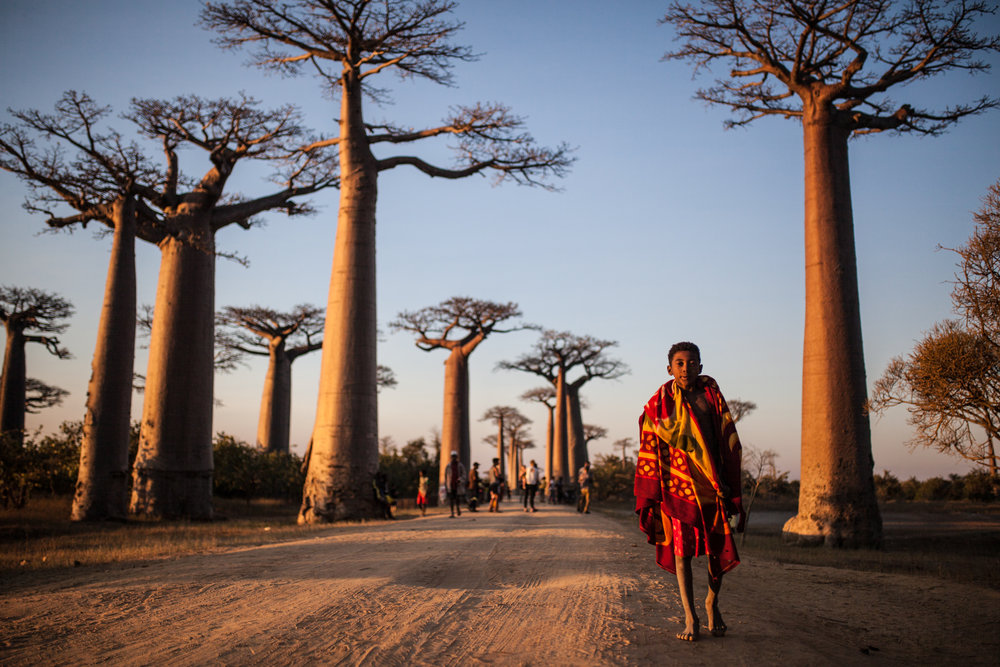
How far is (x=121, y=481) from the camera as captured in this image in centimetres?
1256

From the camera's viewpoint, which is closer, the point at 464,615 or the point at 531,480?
the point at 464,615

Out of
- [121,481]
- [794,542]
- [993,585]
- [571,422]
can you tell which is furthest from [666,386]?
[571,422]

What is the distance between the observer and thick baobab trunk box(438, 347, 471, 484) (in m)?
28.9

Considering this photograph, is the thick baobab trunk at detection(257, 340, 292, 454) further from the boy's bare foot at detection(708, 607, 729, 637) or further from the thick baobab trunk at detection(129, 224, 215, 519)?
the boy's bare foot at detection(708, 607, 729, 637)

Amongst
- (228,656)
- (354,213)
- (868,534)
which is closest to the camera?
(228,656)

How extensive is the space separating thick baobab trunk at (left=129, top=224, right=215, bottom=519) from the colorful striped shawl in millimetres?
12522

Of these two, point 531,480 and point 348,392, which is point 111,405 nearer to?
point 348,392

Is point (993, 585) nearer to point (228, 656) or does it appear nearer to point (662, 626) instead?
point (662, 626)

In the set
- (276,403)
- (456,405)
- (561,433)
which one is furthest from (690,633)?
(561,433)

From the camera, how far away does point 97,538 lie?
376 inches

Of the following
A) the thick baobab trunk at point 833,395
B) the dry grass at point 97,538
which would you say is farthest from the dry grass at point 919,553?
the dry grass at point 97,538

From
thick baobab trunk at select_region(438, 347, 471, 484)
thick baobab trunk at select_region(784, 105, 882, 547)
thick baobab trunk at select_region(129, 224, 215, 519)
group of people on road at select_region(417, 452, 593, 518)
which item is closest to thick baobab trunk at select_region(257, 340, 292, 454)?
thick baobab trunk at select_region(438, 347, 471, 484)

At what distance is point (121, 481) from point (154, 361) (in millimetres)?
2506

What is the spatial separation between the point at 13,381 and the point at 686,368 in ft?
100
